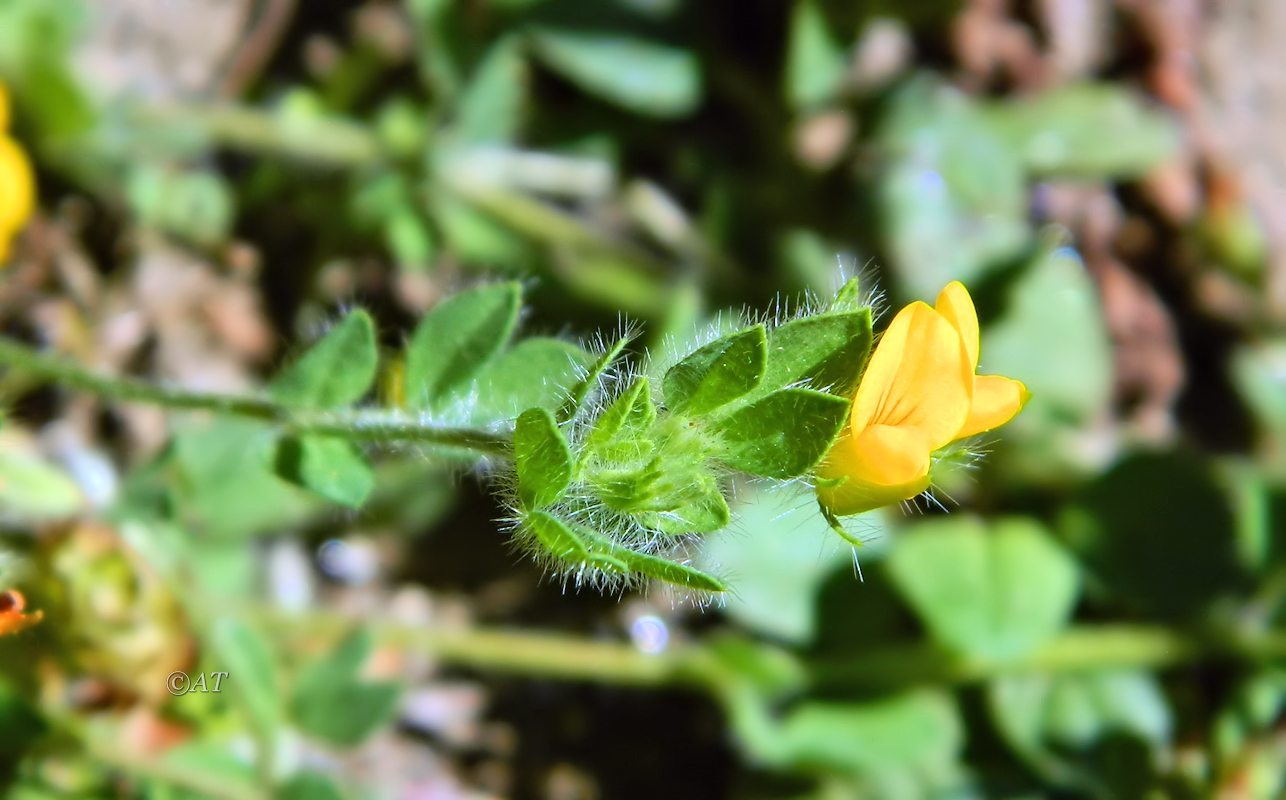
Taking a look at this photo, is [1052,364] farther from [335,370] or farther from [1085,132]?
[335,370]

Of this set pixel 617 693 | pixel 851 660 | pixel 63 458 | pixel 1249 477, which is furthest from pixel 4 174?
pixel 1249 477

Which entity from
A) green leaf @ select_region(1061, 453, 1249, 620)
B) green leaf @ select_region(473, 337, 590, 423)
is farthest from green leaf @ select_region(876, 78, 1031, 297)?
green leaf @ select_region(473, 337, 590, 423)

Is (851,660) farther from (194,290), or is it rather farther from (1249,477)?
(194,290)

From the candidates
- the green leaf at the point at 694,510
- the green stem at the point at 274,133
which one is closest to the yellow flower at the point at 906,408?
the green leaf at the point at 694,510

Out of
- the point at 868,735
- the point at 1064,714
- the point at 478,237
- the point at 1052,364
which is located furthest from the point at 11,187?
the point at 1064,714

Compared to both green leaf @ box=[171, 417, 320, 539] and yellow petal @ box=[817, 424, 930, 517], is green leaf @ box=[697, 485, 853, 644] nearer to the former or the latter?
green leaf @ box=[171, 417, 320, 539]

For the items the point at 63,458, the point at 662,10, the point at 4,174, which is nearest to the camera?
the point at 4,174
